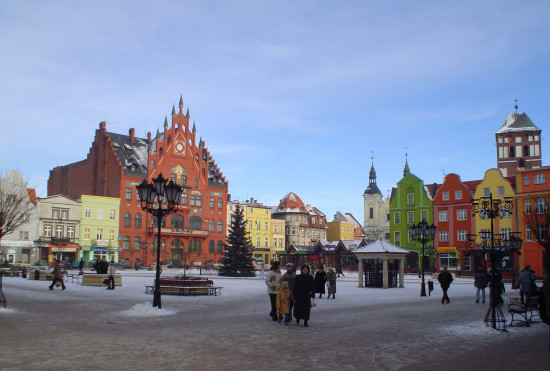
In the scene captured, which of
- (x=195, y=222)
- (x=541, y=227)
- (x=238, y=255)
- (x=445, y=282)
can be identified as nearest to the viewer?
(x=445, y=282)

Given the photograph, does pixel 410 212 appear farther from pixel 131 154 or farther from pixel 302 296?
pixel 302 296

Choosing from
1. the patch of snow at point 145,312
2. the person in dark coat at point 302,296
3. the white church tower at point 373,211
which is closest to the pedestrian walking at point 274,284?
the person in dark coat at point 302,296

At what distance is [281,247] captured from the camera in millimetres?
97500

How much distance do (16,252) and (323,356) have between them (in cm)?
5844

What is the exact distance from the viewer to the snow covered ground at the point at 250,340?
8898 mm

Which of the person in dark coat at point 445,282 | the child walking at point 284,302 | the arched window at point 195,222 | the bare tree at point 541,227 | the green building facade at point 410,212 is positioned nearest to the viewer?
the child walking at point 284,302

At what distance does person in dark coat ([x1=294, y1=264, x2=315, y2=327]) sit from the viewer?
45.1 ft

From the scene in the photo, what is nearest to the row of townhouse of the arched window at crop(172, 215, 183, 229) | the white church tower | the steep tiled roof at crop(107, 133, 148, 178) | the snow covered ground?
the arched window at crop(172, 215, 183, 229)

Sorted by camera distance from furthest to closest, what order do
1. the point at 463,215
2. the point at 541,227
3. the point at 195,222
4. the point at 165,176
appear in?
the point at 195,222, the point at 165,176, the point at 463,215, the point at 541,227

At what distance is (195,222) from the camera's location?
254 feet

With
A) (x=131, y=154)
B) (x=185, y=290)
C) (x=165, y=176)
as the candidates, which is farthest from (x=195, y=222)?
(x=185, y=290)

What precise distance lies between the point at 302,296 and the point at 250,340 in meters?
2.96

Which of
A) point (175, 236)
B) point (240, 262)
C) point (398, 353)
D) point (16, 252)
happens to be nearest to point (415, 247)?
point (240, 262)

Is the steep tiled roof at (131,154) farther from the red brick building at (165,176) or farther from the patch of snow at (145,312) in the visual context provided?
the patch of snow at (145,312)
